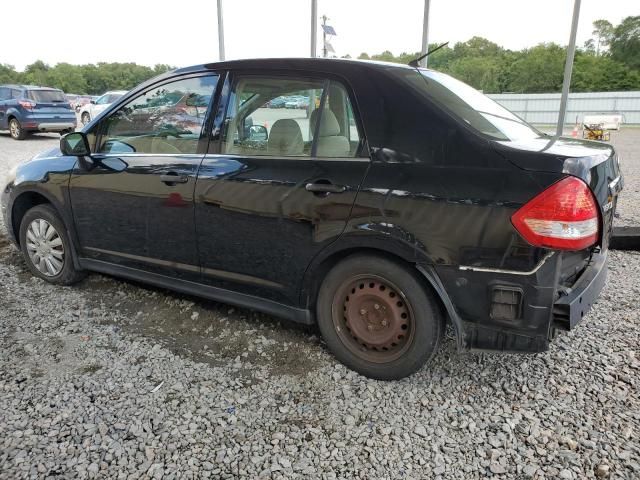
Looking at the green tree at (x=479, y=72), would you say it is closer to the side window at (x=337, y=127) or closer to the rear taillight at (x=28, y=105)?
the rear taillight at (x=28, y=105)

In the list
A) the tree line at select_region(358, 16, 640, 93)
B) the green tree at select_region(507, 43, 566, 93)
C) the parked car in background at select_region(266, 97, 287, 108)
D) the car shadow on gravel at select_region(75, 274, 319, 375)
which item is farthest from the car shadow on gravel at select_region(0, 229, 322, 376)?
the green tree at select_region(507, 43, 566, 93)

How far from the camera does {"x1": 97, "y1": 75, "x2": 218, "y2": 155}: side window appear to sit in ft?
10.8

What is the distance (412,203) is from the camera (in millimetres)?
2486

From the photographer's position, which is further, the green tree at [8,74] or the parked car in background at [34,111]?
the green tree at [8,74]

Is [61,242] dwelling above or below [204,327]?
above

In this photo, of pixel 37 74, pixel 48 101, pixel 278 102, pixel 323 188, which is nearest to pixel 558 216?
pixel 323 188

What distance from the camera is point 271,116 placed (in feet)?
10.2

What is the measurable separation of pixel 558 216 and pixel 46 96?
18.6 metres

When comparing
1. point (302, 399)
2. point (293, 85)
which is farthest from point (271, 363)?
point (293, 85)

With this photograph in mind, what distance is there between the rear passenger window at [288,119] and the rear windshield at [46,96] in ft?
54.5

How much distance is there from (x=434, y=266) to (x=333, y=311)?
708mm

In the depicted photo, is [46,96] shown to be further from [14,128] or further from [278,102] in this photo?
[278,102]

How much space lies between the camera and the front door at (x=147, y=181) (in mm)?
3281

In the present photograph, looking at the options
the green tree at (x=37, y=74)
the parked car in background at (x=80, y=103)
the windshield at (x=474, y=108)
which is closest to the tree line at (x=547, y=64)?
the green tree at (x=37, y=74)
